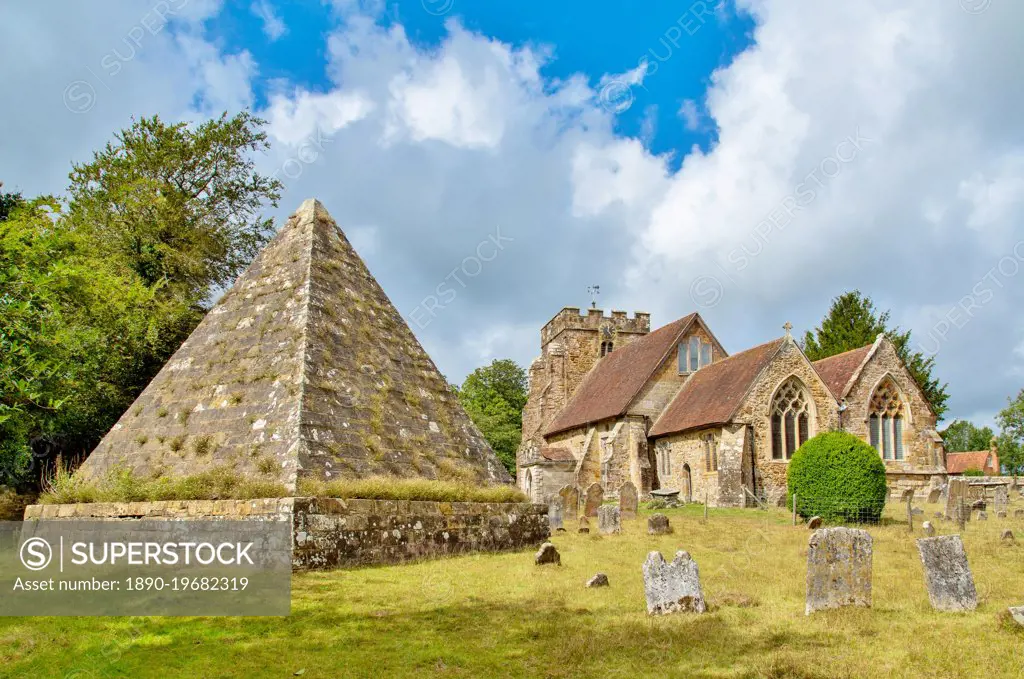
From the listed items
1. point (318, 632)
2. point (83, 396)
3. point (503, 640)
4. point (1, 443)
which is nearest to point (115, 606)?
point (318, 632)

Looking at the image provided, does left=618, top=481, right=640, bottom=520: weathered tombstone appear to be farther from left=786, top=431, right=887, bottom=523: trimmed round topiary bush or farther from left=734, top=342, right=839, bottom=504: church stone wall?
left=734, top=342, right=839, bottom=504: church stone wall

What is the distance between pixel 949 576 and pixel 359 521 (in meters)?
6.27

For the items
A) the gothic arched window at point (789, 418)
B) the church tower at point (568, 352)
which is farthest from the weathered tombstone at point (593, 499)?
the church tower at point (568, 352)

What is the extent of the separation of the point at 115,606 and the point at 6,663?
1692mm

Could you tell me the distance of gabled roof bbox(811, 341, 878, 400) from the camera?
30.5 metres

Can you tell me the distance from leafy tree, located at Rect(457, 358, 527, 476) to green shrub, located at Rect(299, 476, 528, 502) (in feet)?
144

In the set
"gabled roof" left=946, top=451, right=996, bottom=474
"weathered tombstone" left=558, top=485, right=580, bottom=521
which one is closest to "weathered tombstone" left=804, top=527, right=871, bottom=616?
"weathered tombstone" left=558, top=485, right=580, bottom=521

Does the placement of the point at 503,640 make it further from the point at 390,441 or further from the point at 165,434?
the point at 165,434

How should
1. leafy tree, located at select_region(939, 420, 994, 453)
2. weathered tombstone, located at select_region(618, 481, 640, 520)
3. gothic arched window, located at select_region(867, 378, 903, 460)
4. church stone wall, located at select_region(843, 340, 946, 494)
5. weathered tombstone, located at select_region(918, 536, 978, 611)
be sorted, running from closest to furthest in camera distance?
weathered tombstone, located at select_region(918, 536, 978, 611) < weathered tombstone, located at select_region(618, 481, 640, 520) < church stone wall, located at select_region(843, 340, 946, 494) < gothic arched window, located at select_region(867, 378, 903, 460) < leafy tree, located at select_region(939, 420, 994, 453)

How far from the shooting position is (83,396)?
17.1m

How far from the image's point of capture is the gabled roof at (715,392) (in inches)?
1105

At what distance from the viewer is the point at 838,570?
23.5 feet

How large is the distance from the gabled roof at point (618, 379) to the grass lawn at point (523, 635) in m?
25.3

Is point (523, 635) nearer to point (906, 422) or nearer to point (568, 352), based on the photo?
point (906, 422)
